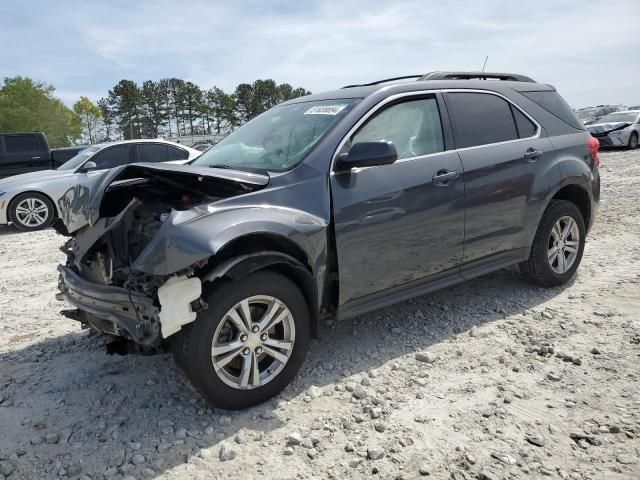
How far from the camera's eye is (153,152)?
988 cm

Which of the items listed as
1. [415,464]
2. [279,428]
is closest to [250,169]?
[279,428]

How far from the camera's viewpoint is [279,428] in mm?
2750

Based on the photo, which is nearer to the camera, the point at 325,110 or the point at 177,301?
the point at 177,301

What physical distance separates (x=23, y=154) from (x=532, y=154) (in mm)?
12023

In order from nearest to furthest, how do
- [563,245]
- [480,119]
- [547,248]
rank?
[480,119], [547,248], [563,245]

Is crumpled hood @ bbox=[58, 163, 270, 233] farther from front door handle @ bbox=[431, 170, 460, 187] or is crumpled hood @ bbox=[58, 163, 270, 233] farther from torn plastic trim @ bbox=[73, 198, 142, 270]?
front door handle @ bbox=[431, 170, 460, 187]

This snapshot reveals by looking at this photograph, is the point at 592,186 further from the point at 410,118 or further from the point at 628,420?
the point at 628,420

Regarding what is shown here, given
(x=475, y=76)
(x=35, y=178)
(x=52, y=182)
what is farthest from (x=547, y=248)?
(x=35, y=178)

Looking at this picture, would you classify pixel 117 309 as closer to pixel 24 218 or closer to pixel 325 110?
pixel 325 110

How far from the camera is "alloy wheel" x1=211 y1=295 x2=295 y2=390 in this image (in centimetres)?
278

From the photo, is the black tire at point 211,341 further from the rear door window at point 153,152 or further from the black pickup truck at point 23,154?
the black pickup truck at point 23,154

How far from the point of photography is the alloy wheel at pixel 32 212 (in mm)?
9078

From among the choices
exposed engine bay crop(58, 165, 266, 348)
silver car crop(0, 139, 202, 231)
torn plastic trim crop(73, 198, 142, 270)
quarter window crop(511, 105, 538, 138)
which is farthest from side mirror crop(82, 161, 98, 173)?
quarter window crop(511, 105, 538, 138)

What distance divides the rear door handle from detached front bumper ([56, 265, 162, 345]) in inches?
128
